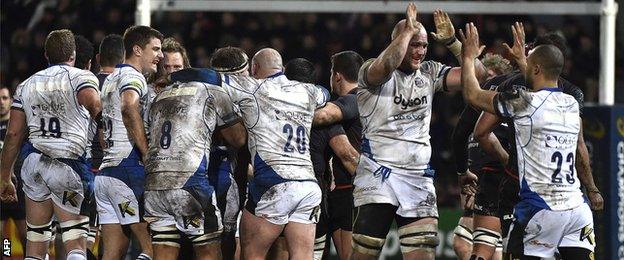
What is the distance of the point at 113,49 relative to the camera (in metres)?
12.0

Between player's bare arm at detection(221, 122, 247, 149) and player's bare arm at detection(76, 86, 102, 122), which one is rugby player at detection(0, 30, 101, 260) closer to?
player's bare arm at detection(76, 86, 102, 122)

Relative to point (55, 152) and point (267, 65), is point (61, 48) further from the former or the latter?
point (267, 65)

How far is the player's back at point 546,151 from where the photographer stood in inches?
388

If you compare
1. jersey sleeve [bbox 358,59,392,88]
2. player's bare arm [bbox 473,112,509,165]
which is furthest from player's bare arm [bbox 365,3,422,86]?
player's bare arm [bbox 473,112,509,165]

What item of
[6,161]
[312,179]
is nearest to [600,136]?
[312,179]

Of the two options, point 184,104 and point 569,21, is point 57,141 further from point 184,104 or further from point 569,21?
point 569,21

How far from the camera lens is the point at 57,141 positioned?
39.2 ft

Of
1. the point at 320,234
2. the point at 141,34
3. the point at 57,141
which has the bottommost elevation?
the point at 320,234

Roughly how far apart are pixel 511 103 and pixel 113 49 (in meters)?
3.83

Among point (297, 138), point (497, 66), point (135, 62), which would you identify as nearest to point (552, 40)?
point (497, 66)

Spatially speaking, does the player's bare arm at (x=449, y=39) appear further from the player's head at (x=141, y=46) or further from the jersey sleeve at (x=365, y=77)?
the player's head at (x=141, y=46)

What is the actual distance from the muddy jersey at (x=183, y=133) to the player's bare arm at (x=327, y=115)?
995mm

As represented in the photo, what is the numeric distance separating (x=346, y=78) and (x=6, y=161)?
123 inches

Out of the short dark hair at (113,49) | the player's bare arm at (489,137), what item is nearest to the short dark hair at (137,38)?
the short dark hair at (113,49)
